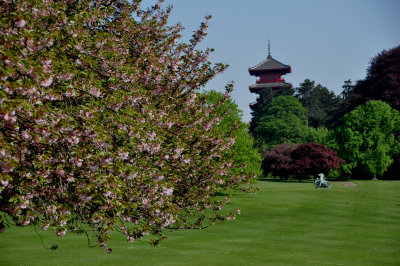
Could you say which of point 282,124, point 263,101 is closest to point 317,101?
point 263,101

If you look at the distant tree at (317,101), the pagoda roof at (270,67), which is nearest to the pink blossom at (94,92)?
the distant tree at (317,101)

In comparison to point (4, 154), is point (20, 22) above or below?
above

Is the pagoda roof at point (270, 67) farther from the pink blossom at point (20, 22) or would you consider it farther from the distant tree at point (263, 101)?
the pink blossom at point (20, 22)

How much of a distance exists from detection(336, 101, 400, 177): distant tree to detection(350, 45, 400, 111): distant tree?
183 inches

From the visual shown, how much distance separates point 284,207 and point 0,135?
3309 centimetres

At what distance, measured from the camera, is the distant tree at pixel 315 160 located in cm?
5475

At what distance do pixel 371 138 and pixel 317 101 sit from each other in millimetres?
57341

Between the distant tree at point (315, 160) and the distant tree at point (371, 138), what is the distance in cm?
682

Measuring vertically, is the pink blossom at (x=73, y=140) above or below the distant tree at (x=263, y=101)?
below

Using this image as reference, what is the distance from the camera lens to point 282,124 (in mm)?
91188

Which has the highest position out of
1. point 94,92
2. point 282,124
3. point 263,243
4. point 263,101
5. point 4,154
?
point 263,101

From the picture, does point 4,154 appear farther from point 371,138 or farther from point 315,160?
point 371,138

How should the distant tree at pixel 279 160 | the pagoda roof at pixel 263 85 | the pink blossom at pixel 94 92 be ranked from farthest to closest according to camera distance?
the pagoda roof at pixel 263 85 → the distant tree at pixel 279 160 → the pink blossom at pixel 94 92

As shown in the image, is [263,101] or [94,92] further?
[263,101]
